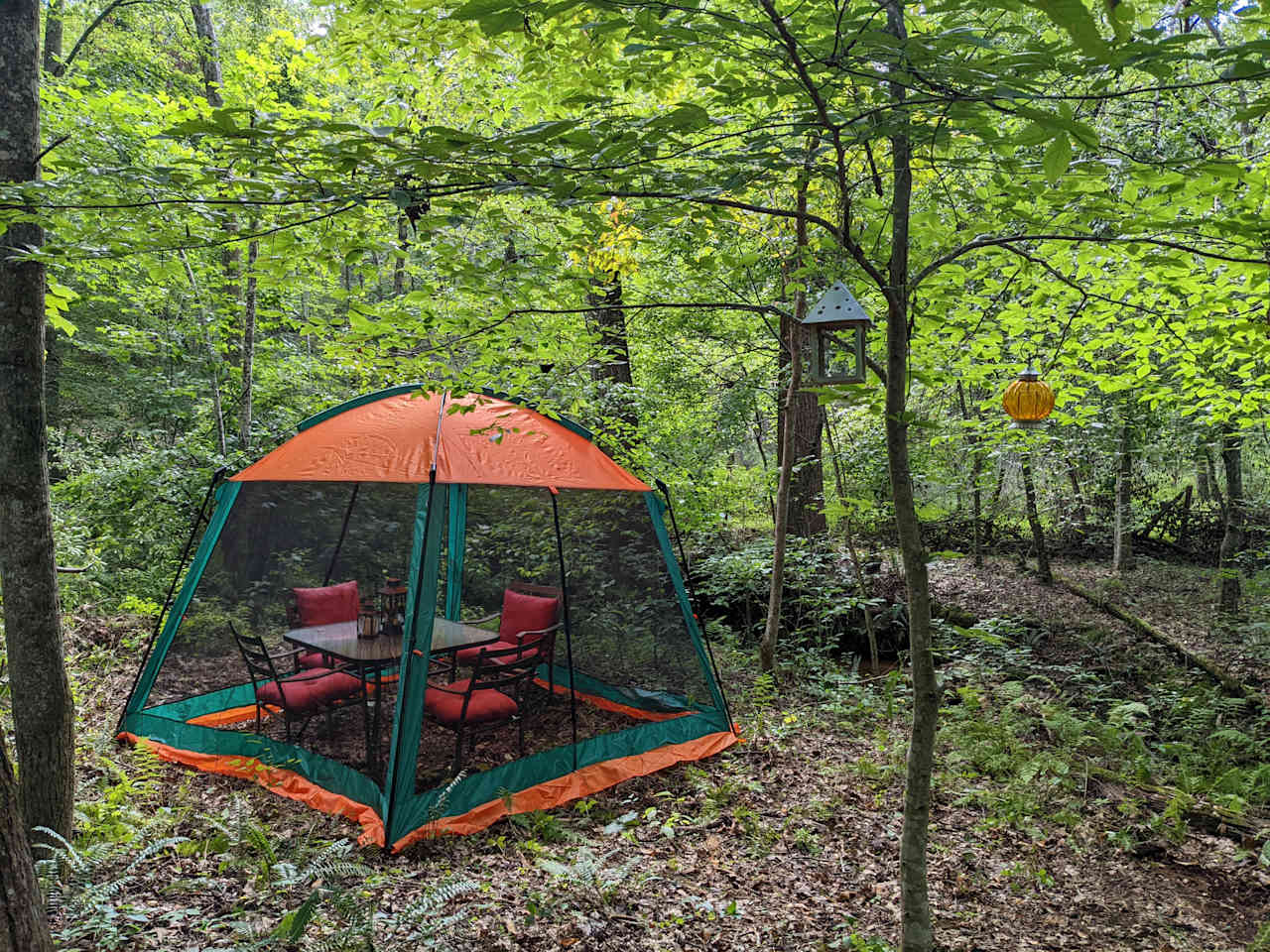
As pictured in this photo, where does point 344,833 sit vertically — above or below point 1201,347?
below

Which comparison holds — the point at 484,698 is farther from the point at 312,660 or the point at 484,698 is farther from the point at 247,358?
the point at 247,358

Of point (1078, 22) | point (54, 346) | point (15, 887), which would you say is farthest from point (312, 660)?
point (54, 346)

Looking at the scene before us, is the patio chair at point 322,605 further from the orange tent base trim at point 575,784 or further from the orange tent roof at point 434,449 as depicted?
the orange tent base trim at point 575,784

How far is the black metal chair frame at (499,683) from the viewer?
4.11m

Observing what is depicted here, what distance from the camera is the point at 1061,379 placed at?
488cm

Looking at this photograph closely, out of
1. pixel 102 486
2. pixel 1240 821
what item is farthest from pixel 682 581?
pixel 102 486

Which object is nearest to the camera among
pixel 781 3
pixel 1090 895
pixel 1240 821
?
pixel 781 3

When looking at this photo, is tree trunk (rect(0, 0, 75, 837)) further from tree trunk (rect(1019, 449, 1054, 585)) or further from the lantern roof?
tree trunk (rect(1019, 449, 1054, 585))

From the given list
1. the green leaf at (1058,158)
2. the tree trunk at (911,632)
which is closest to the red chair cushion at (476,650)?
the tree trunk at (911,632)

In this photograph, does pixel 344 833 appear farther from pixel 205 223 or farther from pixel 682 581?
pixel 205 223

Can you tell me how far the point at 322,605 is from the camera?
4859 millimetres

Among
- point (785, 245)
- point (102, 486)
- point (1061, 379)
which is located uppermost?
point (785, 245)

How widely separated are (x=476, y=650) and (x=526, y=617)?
42cm

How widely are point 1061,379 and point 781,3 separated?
3.61 metres
